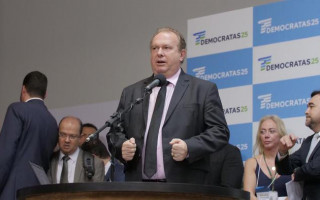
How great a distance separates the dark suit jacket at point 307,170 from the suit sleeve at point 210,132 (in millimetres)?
1301

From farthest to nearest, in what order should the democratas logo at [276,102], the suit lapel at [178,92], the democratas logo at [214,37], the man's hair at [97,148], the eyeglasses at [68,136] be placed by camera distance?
the man's hair at [97,148] → the democratas logo at [214,37] → the democratas logo at [276,102] → the eyeglasses at [68,136] → the suit lapel at [178,92]

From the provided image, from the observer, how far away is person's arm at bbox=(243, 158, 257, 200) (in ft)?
19.3

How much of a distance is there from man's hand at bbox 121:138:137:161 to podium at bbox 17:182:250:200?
2.25 ft

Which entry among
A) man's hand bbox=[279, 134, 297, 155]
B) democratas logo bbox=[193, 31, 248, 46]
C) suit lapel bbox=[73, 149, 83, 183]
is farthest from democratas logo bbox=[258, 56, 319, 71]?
suit lapel bbox=[73, 149, 83, 183]

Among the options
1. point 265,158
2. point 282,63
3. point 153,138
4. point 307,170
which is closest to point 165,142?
point 153,138

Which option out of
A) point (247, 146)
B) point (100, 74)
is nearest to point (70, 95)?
point (100, 74)

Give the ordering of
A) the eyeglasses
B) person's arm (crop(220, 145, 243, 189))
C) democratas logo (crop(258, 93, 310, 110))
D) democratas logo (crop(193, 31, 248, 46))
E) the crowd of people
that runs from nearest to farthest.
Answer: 1. the crowd of people
2. person's arm (crop(220, 145, 243, 189))
3. the eyeglasses
4. democratas logo (crop(258, 93, 310, 110))
5. democratas logo (crop(193, 31, 248, 46))

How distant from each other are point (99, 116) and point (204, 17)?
187 centimetres

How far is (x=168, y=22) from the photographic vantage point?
773 cm

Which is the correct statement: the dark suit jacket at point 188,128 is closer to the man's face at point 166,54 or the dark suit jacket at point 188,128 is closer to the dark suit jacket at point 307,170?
the man's face at point 166,54

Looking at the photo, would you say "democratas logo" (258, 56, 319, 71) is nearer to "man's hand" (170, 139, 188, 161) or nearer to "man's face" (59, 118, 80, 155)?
"man's face" (59, 118, 80, 155)

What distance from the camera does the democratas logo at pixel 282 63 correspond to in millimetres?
6164

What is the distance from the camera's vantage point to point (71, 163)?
5.86 m

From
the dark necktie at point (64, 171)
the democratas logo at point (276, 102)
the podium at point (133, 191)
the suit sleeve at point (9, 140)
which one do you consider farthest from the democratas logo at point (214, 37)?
the podium at point (133, 191)
